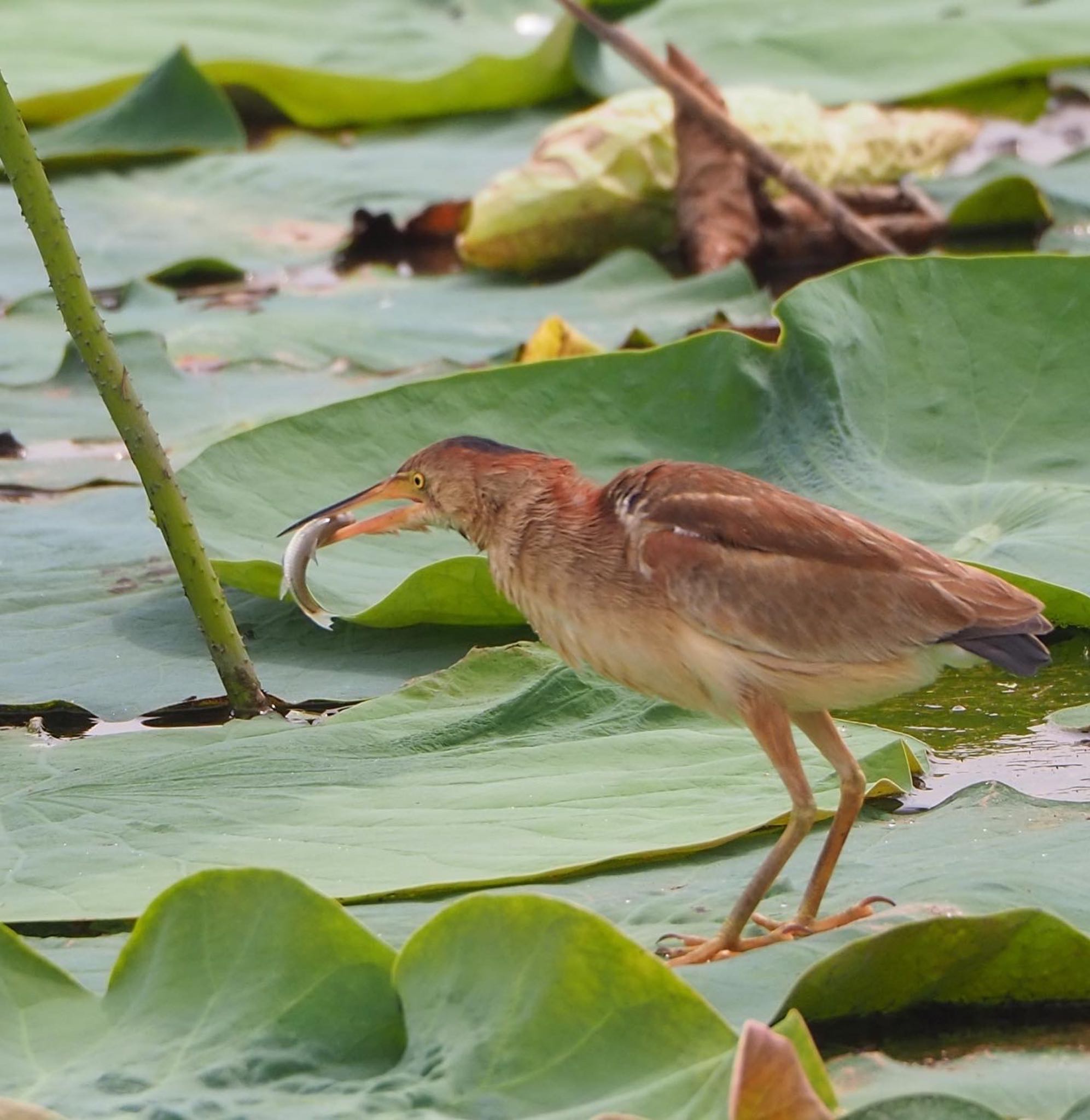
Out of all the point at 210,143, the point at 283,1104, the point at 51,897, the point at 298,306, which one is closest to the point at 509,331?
the point at 298,306

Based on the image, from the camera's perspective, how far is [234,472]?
3.79 meters

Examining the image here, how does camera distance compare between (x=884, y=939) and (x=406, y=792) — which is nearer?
(x=884, y=939)

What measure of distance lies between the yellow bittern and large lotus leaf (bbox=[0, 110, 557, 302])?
3.59m

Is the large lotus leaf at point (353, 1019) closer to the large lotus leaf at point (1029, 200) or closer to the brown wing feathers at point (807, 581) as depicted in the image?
the brown wing feathers at point (807, 581)

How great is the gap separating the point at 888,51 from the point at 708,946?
5705 millimetres

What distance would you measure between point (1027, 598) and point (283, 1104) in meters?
1.22

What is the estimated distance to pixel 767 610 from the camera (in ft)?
8.75

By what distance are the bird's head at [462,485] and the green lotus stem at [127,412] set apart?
0.33 meters

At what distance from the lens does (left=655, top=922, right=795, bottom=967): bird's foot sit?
2.39 meters

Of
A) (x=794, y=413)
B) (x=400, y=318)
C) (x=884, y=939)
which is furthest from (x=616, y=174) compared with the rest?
(x=884, y=939)

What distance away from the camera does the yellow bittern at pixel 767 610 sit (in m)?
2.62

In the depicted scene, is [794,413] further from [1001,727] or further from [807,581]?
[807,581]

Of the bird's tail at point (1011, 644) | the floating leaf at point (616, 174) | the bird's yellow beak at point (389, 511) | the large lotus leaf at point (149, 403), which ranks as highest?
the floating leaf at point (616, 174)

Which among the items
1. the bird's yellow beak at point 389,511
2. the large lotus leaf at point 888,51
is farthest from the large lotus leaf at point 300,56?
the bird's yellow beak at point 389,511
